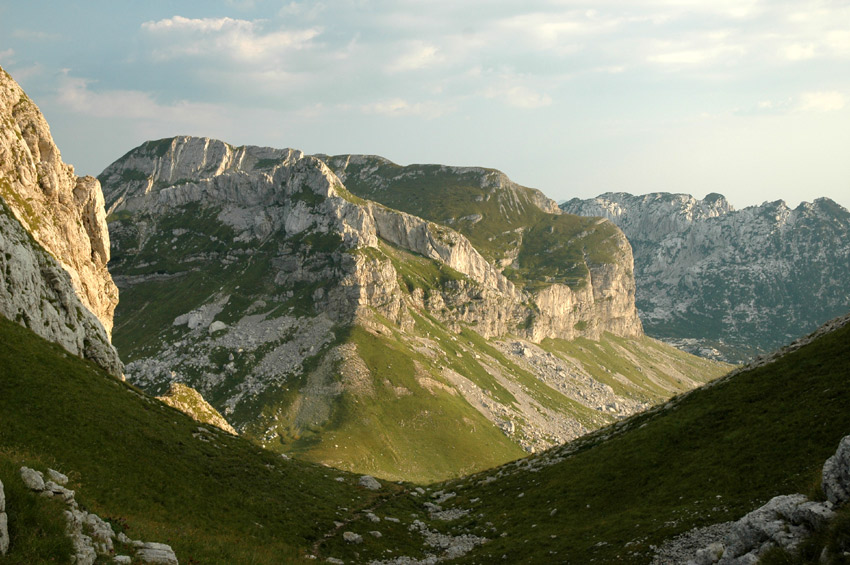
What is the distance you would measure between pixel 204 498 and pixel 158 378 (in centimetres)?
17215

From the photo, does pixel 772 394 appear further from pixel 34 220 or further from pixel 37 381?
pixel 34 220

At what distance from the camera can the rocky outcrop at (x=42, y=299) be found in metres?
A: 59.4

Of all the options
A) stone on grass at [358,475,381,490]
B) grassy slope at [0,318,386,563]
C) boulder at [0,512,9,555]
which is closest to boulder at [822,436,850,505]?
boulder at [0,512,9,555]

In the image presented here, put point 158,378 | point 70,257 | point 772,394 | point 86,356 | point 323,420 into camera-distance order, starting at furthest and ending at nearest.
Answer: point 158,378 → point 323,420 → point 70,257 → point 86,356 → point 772,394

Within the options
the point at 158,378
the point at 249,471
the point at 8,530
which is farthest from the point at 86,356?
the point at 158,378

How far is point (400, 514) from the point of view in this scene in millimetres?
62844

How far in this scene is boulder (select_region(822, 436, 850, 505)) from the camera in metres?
A: 20.0

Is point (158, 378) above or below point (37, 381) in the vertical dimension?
below

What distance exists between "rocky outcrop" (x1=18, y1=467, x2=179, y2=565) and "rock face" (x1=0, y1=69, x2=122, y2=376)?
151 feet

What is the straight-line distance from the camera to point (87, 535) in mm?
22016

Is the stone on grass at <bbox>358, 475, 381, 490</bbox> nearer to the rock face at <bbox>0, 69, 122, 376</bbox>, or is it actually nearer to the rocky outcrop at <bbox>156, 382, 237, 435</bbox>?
the rocky outcrop at <bbox>156, 382, 237, 435</bbox>

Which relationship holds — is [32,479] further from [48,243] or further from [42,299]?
[48,243]

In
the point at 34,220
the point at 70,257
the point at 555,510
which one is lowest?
the point at 555,510

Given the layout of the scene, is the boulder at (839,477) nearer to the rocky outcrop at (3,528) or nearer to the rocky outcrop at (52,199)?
the rocky outcrop at (3,528)
